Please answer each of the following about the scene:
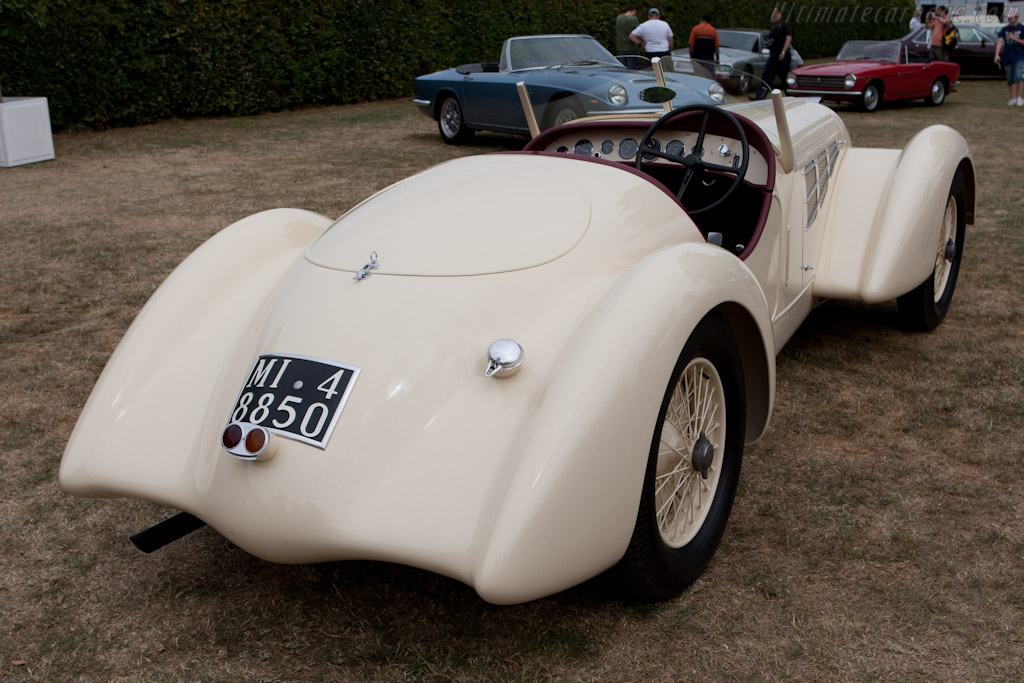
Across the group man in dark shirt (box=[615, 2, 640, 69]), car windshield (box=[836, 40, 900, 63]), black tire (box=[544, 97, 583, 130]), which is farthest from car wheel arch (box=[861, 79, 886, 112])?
black tire (box=[544, 97, 583, 130])

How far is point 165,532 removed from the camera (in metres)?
2.56

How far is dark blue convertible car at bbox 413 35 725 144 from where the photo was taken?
31.4 ft

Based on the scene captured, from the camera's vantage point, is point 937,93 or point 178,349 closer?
point 178,349

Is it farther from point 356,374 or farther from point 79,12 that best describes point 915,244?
point 79,12

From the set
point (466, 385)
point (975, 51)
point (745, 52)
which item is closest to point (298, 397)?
point (466, 385)

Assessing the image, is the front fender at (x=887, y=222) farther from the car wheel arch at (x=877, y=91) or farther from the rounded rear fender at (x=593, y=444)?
the car wheel arch at (x=877, y=91)

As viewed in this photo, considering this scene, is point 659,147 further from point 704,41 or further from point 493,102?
point 704,41

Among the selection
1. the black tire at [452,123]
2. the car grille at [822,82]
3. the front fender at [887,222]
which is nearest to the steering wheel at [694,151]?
the front fender at [887,222]

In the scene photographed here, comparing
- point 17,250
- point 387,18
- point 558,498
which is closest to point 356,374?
point 558,498

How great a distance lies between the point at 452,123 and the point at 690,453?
385 inches

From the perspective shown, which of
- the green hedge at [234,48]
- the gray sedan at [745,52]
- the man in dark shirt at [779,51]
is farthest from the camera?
the gray sedan at [745,52]

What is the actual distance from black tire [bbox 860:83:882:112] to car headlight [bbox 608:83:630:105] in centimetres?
697

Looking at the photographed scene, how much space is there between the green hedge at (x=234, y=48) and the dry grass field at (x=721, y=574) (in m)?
8.16

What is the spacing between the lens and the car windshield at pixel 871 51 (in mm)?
15781
